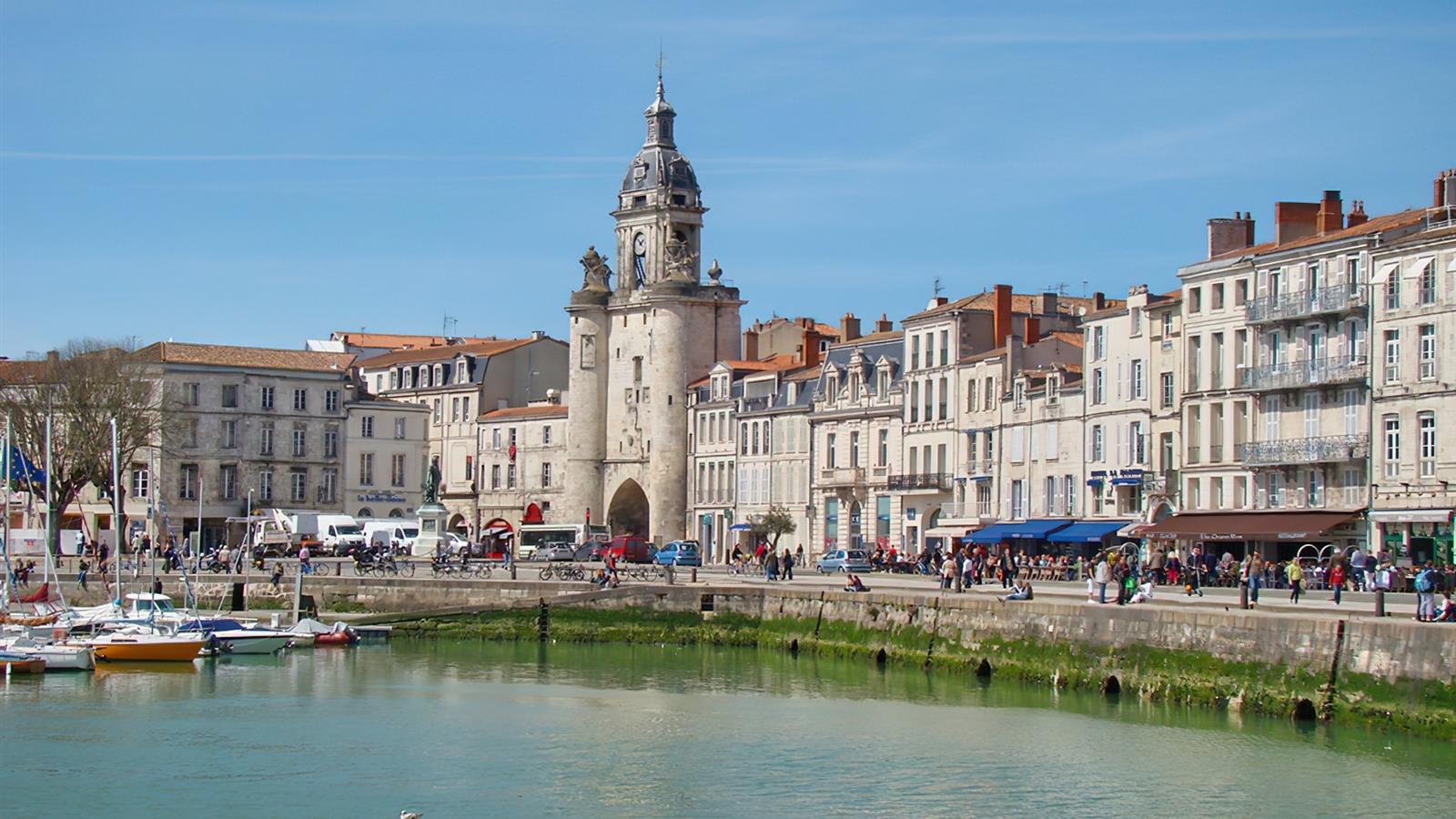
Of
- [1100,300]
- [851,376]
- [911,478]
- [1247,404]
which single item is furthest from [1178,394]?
[851,376]

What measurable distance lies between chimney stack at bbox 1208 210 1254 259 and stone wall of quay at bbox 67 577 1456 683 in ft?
56.1

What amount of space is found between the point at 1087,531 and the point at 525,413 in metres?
45.5

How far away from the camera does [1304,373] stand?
61.4 m

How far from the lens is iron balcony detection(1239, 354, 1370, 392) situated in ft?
195

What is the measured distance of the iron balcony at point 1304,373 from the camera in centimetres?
5950

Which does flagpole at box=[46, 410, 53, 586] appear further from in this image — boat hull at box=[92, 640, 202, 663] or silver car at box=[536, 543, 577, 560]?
silver car at box=[536, 543, 577, 560]

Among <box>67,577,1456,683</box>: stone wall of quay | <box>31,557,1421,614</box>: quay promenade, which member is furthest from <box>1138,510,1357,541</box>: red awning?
<box>67,577,1456,683</box>: stone wall of quay

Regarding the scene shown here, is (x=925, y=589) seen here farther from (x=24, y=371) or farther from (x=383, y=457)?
(x=383, y=457)

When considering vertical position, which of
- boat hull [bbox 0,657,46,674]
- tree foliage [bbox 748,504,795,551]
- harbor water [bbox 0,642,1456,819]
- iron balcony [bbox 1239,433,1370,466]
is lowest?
harbor water [bbox 0,642,1456,819]

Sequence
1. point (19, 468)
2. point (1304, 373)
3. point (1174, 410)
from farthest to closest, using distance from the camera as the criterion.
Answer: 1. point (1174, 410)
2. point (19, 468)
3. point (1304, 373)

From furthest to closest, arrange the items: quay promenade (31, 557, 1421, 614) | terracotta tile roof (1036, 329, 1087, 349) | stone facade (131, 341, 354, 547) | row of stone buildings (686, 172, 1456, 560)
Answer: stone facade (131, 341, 354, 547), terracotta tile roof (1036, 329, 1087, 349), row of stone buildings (686, 172, 1456, 560), quay promenade (31, 557, 1421, 614)

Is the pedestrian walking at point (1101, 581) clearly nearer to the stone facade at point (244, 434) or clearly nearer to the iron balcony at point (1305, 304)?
the iron balcony at point (1305, 304)

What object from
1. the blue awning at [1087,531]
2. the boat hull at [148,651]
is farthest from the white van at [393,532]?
the boat hull at [148,651]

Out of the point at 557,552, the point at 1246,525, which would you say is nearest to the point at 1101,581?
the point at 1246,525
